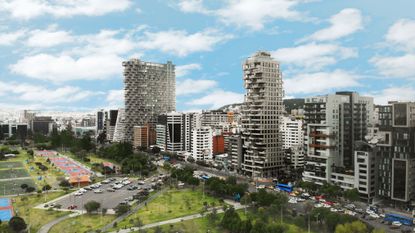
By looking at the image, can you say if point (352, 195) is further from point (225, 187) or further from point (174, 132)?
point (174, 132)

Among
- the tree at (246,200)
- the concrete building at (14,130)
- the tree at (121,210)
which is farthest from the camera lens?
the concrete building at (14,130)

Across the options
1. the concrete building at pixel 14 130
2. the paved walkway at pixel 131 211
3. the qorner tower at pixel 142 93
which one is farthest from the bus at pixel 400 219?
the concrete building at pixel 14 130

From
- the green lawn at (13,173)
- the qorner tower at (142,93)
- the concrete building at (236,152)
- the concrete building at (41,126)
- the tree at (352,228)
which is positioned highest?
the qorner tower at (142,93)

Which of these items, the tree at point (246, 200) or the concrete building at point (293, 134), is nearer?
the tree at point (246, 200)

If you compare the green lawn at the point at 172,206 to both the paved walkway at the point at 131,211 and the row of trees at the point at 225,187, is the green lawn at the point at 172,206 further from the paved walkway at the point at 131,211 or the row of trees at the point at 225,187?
the row of trees at the point at 225,187

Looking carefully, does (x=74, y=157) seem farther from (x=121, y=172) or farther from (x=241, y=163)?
(x=241, y=163)

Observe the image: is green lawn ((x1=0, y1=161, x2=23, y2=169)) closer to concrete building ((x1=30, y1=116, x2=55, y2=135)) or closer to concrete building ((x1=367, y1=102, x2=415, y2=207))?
concrete building ((x1=367, y1=102, x2=415, y2=207))
